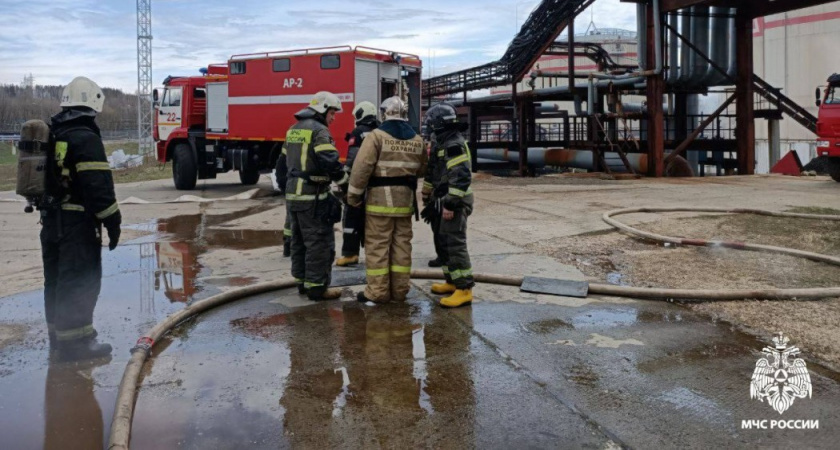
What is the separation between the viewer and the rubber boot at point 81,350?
445cm

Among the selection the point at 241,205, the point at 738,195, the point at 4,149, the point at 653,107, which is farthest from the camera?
the point at 4,149

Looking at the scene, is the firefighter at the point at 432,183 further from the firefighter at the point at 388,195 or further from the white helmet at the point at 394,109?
the white helmet at the point at 394,109

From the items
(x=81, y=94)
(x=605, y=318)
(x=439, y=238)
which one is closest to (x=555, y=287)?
(x=605, y=318)

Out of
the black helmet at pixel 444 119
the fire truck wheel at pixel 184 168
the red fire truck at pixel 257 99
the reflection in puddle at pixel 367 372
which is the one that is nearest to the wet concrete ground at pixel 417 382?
the reflection in puddle at pixel 367 372

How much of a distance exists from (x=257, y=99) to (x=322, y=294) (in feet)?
34.4

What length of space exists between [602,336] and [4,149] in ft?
169

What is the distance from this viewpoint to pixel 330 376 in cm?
403

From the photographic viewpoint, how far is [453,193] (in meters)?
5.34

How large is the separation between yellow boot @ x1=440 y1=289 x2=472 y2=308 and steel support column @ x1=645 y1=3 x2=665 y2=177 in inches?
534

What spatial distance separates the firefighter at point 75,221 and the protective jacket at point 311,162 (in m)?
1.51

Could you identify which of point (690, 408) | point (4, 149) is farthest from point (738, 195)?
point (4, 149)

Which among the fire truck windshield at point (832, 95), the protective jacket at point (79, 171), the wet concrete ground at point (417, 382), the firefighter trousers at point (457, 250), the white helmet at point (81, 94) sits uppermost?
the fire truck windshield at point (832, 95)

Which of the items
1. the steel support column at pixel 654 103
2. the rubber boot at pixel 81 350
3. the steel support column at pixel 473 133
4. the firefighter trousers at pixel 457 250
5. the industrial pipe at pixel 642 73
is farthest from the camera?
the steel support column at pixel 473 133

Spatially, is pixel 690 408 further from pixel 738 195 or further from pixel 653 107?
pixel 653 107
